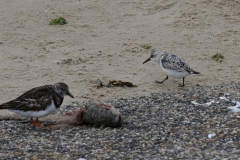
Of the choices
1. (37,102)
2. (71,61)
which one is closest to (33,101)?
(37,102)

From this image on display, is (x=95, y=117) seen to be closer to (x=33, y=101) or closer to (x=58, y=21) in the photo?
(x=33, y=101)

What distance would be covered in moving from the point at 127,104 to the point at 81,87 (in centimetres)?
152

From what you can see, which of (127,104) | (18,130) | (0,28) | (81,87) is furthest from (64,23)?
(18,130)

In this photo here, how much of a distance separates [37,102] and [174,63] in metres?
3.65

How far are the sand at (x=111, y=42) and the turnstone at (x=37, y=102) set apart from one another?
46.8 inches

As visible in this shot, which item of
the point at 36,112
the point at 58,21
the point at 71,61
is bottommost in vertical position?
the point at 71,61

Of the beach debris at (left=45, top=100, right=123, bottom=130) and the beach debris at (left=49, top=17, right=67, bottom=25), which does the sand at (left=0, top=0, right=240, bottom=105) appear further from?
the beach debris at (left=45, top=100, right=123, bottom=130)

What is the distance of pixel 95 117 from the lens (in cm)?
575

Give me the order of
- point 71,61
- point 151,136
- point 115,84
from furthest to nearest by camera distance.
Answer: point 71,61 < point 115,84 < point 151,136

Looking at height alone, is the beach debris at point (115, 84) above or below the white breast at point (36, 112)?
below

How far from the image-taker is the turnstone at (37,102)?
570 cm

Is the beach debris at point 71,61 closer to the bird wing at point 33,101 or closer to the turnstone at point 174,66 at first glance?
the turnstone at point 174,66

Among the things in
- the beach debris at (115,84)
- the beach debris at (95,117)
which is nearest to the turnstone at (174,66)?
the beach debris at (115,84)

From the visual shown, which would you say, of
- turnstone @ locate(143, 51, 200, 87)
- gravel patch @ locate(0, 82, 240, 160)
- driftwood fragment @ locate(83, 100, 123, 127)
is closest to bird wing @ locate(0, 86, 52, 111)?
gravel patch @ locate(0, 82, 240, 160)
